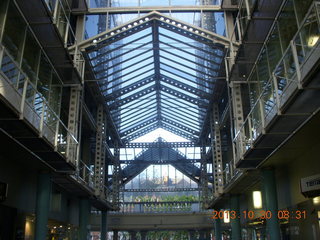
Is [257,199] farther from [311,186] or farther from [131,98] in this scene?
[131,98]

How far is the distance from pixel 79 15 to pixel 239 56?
10496 millimetres

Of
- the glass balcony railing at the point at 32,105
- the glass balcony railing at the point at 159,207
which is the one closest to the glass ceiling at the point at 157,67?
the glass balcony railing at the point at 32,105

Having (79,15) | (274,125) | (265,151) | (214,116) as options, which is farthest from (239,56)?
(214,116)

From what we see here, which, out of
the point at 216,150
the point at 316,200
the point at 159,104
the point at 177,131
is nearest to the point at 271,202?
the point at 316,200

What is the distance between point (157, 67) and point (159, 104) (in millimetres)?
8257

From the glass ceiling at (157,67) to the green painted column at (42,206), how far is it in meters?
7.93

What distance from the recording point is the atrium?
40.2ft

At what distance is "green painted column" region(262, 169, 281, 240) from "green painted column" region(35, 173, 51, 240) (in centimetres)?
979

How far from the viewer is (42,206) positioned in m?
16.6

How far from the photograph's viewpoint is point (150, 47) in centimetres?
2414

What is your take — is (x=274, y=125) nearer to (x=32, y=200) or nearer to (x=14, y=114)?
(x=14, y=114)

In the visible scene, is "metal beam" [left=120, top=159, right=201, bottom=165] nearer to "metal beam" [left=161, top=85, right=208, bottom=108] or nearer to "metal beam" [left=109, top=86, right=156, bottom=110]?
"metal beam" [left=161, top=85, right=208, bottom=108]

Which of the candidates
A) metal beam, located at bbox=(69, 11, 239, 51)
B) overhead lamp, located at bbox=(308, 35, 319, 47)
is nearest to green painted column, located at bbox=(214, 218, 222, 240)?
metal beam, located at bbox=(69, 11, 239, 51)

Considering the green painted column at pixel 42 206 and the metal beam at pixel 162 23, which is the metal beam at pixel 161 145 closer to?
the metal beam at pixel 162 23
